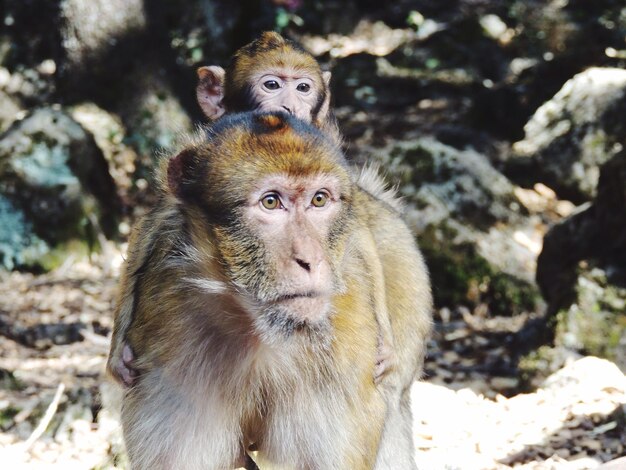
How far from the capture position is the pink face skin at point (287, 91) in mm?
5129

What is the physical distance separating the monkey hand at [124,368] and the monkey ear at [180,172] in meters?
0.71

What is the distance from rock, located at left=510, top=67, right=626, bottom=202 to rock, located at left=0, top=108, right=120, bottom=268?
15.9 ft

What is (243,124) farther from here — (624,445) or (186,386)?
(624,445)

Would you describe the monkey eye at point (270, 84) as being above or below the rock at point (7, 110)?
above

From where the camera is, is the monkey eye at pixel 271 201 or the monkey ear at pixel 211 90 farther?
the monkey ear at pixel 211 90

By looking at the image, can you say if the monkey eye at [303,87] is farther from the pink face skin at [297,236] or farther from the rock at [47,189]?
the rock at [47,189]

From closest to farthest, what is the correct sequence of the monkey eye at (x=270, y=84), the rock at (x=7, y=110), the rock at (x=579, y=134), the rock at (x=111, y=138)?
the monkey eye at (x=270, y=84) → the rock at (x=579, y=134) → the rock at (x=111, y=138) → the rock at (x=7, y=110)

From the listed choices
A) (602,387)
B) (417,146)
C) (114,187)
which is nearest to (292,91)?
(602,387)

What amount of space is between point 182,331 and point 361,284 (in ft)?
2.41

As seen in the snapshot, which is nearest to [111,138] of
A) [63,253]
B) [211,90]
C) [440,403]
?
[63,253]

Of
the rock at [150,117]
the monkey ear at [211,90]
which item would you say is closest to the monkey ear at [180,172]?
the monkey ear at [211,90]

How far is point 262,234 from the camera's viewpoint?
300 centimetres

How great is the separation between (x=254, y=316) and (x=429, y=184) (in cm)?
586

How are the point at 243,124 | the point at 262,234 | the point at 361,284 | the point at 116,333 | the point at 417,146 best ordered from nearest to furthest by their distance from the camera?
the point at 262,234 < the point at 243,124 < the point at 361,284 < the point at 116,333 < the point at 417,146
